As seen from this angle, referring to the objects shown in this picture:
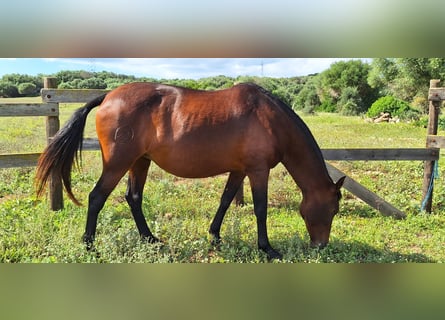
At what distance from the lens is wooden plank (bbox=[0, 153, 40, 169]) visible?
519 centimetres

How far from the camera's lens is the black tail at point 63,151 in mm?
4141

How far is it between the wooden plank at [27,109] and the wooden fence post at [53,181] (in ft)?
0.33

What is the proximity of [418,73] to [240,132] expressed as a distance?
17.1m

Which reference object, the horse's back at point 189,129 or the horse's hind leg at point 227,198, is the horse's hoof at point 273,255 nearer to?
the horse's hind leg at point 227,198

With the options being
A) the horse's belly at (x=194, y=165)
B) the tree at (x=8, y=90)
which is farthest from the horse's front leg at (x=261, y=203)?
the tree at (x=8, y=90)

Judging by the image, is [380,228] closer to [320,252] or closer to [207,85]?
[320,252]

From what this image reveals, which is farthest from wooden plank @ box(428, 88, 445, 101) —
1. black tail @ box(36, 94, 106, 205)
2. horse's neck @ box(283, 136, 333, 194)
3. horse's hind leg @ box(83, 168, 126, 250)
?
black tail @ box(36, 94, 106, 205)

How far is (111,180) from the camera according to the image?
163 inches

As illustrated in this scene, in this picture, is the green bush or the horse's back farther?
the green bush

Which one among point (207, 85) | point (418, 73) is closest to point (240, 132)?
point (207, 85)

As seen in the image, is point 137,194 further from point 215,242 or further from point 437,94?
point 437,94

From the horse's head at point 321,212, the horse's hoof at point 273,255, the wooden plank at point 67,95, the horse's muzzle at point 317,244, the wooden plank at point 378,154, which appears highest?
the wooden plank at point 67,95

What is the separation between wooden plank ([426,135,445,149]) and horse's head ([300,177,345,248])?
283 cm

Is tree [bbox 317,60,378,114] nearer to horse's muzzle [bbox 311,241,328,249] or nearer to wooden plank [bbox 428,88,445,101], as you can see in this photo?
wooden plank [bbox 428,88,445,101]
